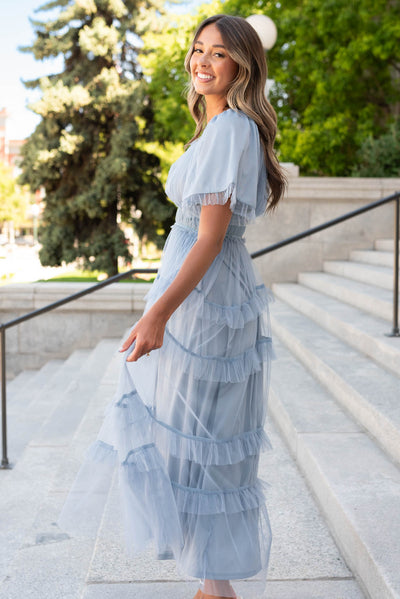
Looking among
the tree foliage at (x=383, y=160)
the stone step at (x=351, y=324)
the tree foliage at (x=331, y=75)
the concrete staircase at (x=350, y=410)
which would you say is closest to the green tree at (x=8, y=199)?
the tree foliage at (x=331, y=75)

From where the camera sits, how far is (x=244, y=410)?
193 cm

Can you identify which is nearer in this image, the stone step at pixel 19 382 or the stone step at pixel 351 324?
the stone step at pixel 351 324

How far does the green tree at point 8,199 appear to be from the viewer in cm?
5709

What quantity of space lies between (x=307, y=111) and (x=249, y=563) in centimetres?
1467

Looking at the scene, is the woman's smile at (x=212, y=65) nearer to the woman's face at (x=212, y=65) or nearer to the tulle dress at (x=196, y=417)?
the woman's face at (x=212, y=65)

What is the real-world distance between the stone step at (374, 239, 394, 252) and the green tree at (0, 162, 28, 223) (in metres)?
52.8

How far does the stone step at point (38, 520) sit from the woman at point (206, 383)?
98 centimetres

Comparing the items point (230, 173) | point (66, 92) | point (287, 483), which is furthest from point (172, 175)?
point (66, 92)

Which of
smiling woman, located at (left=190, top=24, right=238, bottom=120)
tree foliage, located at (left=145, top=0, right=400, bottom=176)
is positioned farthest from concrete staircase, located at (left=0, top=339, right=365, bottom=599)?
tree foliage, located at (left=145, top=0, right=400, bottom=176)

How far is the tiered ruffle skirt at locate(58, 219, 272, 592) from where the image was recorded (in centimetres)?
185

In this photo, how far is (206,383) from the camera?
6.06ft

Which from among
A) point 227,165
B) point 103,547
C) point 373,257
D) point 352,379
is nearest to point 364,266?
point 373,257

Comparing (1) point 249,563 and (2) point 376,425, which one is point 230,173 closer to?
(1) point 249,563

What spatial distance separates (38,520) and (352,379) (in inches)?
78.1
